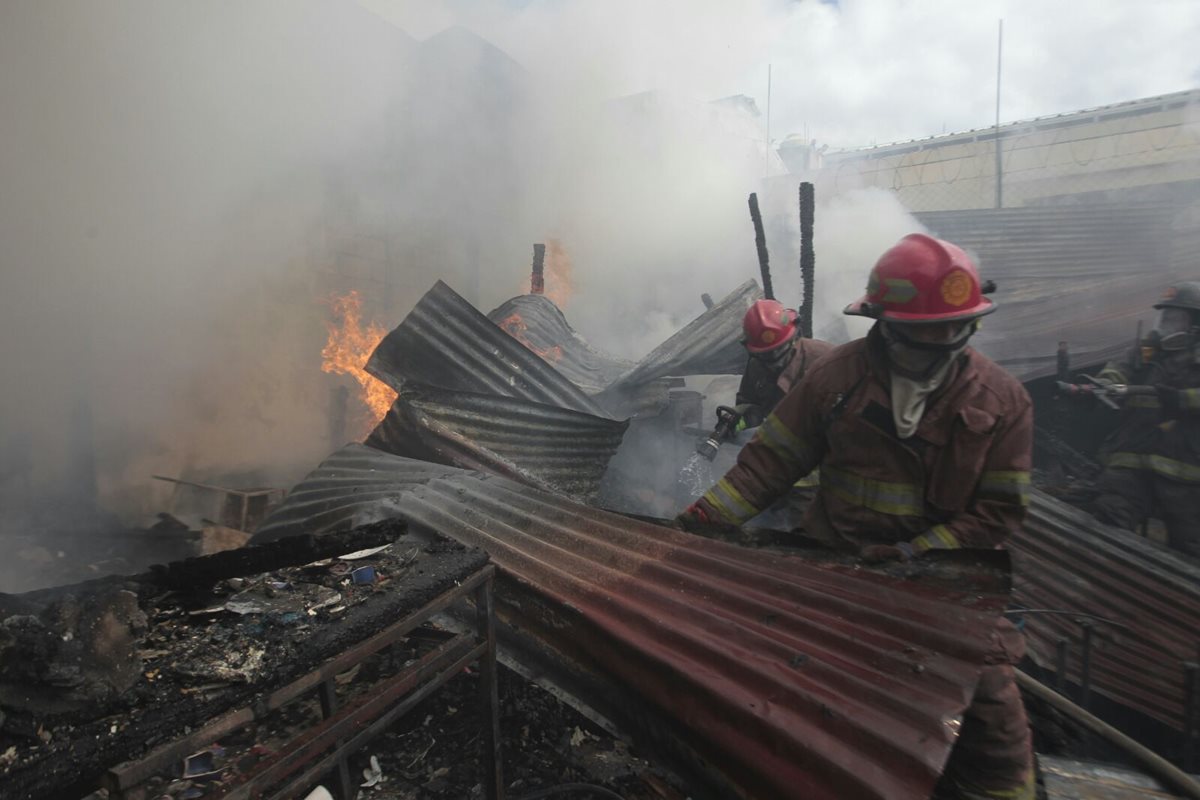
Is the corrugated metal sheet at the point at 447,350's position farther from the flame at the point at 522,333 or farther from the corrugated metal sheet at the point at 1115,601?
the corrugated metal sheet at the point at 1115,601

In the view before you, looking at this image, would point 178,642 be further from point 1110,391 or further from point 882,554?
point 1110,391

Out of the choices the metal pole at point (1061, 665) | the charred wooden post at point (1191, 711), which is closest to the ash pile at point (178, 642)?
the metal pole at point (1061, 665)

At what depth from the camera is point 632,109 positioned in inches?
476

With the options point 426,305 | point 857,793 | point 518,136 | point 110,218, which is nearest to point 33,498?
point 110,218

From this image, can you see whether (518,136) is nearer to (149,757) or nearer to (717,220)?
(717,220)

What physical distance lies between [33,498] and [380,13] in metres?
7.57

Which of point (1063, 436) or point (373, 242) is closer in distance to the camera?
point (1063, 436)

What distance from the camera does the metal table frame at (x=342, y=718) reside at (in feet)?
3.45

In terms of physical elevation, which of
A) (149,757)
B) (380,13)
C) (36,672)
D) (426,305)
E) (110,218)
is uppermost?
(380,13)

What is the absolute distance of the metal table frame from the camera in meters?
1.05

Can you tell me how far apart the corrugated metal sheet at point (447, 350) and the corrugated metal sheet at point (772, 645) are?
2154 mm

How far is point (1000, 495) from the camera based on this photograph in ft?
6.93

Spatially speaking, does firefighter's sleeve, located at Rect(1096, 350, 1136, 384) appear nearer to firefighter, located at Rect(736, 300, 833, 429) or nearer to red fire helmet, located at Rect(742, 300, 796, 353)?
firefighter, located at Rect(736, 300, 833, 429)

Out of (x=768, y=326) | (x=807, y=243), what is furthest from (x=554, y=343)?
(x=768, y=326)
